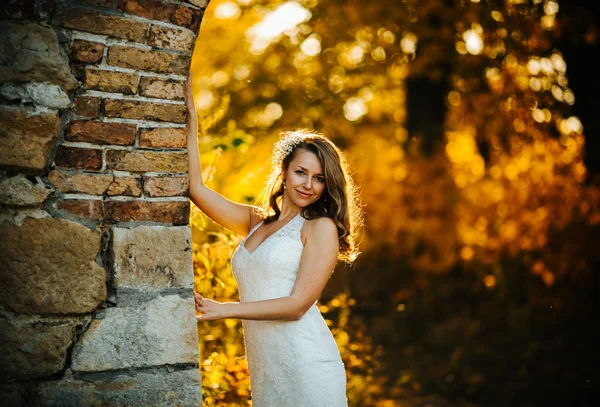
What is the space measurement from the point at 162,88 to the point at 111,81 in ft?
0.63

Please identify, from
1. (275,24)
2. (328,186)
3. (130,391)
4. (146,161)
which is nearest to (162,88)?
(146,161)

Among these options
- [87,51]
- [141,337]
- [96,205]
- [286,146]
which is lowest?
[141,337]

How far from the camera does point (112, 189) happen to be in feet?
7.66

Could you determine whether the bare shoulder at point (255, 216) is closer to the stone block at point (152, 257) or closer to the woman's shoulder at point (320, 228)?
the woman's shoulder at point (320, 228)

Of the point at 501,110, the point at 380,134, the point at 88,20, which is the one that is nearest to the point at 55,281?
the point at 88,20

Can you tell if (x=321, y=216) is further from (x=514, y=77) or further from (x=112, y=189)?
(x=514, y=77)

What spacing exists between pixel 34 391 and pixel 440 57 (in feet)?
26.3

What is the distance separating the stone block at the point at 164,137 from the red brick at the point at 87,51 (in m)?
0.30

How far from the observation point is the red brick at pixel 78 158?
227 cm

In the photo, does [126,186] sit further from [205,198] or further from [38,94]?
[205,198]

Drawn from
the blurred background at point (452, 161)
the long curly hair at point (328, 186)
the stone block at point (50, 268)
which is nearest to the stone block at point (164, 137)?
the stone block at point (50, 268)

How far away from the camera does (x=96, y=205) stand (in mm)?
2316

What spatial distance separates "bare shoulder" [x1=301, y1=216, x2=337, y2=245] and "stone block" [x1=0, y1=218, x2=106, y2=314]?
101 cm

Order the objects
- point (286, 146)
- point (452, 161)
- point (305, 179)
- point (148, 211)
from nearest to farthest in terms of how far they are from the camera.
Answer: point (148, 211)
point (305, 179)
point (286, 146)
point (452, 161)
